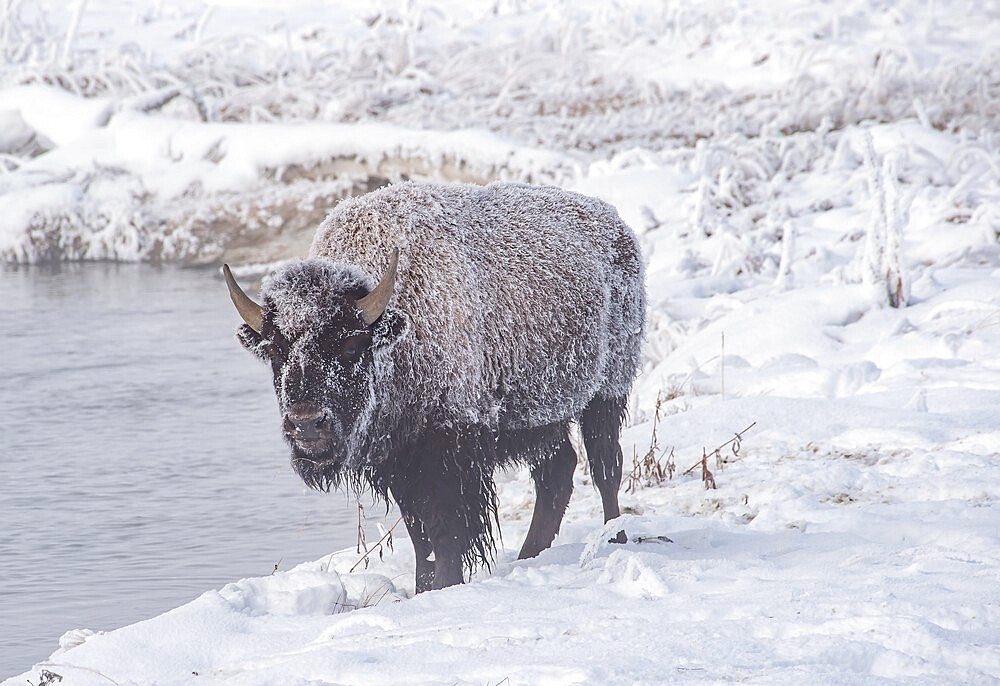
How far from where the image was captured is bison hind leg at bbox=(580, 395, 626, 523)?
627cm

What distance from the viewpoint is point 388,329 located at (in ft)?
16.5

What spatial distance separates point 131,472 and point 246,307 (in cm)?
407

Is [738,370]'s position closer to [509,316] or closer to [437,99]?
[509,316]

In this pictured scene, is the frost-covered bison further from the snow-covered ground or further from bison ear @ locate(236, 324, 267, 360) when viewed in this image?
the snow-covered ground

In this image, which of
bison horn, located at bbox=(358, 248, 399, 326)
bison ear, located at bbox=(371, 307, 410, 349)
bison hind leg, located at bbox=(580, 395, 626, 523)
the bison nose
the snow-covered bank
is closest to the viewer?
the bison nose

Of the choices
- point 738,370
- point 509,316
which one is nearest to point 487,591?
point 509,316

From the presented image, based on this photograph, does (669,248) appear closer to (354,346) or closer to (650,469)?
(650,469)

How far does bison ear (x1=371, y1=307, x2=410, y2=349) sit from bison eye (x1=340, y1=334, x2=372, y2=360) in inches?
1.4

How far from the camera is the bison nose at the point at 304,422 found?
4.77 m

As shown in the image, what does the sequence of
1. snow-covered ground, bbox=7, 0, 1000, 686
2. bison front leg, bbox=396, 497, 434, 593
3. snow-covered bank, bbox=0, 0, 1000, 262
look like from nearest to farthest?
snow-covered ground, bbox=7, 0, 1000, 686 < bison front leg, bbox=396, 497, 434, 593 < snow-covered bank, bbox=0, 0, 1000, 262

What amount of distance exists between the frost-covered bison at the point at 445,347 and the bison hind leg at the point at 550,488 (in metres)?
0.01

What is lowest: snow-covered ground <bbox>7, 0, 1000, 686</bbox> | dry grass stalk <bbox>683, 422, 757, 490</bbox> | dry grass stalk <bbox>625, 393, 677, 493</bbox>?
dry grass stalk <bbox>625, 393, 677, 493</bbox>

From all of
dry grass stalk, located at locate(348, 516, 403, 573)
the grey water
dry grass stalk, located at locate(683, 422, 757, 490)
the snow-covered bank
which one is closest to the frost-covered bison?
dry grass stalk, located at locate(348, 516, 403, 573)

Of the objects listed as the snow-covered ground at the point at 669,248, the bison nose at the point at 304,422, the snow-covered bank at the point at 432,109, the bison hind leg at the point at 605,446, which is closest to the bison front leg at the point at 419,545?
the snow-covered ground at the point at 669,248
